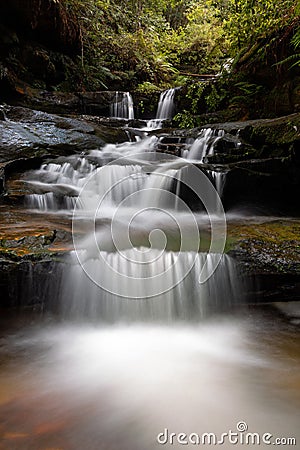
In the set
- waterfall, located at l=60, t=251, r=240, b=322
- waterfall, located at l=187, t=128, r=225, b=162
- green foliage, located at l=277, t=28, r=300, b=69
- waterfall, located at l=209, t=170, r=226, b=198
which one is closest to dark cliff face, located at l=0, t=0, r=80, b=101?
waterfall, located at l=187, t=128, r=225, b=162

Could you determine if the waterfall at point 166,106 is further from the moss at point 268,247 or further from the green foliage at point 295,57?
the moss at point 268,247

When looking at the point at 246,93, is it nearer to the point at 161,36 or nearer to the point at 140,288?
the point at 140,288

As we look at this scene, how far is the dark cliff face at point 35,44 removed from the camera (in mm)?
8375

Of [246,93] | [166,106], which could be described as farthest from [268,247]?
[166,106]

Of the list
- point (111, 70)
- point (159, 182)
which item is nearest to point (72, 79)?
point (111, 70)

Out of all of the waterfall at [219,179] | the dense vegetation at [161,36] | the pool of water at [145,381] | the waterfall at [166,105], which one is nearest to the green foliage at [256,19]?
the dense vegetation at [161,36]

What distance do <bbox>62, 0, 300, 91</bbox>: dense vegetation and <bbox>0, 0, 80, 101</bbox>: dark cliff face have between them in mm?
656

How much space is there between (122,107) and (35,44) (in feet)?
10.6

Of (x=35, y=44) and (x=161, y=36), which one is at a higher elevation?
(x=161, y=36)

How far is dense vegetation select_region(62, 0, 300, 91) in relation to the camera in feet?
27.4

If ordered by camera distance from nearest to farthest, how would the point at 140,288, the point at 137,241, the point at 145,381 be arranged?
the point at 145,381, the point at 140,288, the point at 137,241

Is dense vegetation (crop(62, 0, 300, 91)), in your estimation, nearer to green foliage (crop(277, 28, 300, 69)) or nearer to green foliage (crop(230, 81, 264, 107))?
green foliage (crop(277, 28, 300, 69))

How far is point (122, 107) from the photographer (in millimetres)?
9680

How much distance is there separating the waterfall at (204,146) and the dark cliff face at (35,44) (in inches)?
211
